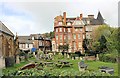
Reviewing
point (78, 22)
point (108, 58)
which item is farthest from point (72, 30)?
point (108, 58)

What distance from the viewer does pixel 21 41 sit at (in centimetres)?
5588

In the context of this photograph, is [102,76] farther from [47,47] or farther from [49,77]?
[47,47]

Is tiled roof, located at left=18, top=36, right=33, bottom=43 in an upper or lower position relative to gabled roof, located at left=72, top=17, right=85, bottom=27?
lower

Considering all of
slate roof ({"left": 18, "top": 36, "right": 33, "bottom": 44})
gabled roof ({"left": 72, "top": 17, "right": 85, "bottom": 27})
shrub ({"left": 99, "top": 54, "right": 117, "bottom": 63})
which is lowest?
shrub ({"left": 99, "top": 54, "right": 117, "bottom": 63})

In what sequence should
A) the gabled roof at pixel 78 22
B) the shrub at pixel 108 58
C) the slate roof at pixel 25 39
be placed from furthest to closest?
the slate roof at pixel 25 39, the gabled roof at pixel 78 22, the shrub at pixel 108 58

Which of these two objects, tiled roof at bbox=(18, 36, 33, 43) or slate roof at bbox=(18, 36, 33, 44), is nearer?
slate roof at bbox=(18, 36, 33, 44)

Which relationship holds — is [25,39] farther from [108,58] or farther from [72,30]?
[108,58]

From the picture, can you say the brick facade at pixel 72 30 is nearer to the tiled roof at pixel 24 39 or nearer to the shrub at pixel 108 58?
the tiled roof at pixel 24 39

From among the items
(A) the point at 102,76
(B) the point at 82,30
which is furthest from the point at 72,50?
(A) the point at 102,76

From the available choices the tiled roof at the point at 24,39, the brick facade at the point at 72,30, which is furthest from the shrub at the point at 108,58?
the tiled roof at the point at 24,39

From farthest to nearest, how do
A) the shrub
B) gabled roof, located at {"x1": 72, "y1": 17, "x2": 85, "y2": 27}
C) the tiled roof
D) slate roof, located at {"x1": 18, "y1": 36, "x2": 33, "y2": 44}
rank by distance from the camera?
the tiled roof, slate roof, located at {"x1": 18, "y1": 36, "x2": 33, "y2": 44}, gabled roof, located at {"x1": 72, "y1": 17, "x2": 85, "y2": 27}, the shrub

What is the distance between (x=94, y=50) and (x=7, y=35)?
727 inches

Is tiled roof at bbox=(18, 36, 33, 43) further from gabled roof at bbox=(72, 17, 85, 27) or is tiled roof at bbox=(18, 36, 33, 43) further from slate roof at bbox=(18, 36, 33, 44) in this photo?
gabled roof at bbox=(72, 17, 85, 27)

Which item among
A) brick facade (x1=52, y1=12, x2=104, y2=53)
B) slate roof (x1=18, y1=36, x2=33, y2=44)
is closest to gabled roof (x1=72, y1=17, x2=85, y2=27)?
brick facade (x1=52, y1=12, x2=104, y2=53)
